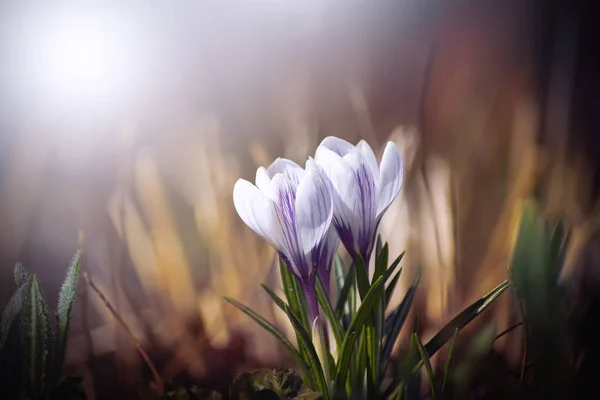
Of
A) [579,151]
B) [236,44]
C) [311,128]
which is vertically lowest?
[579,151]

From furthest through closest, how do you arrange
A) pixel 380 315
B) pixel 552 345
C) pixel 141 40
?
1. pixel 141 40
2. pixel 380 315
3. pixel 552 345

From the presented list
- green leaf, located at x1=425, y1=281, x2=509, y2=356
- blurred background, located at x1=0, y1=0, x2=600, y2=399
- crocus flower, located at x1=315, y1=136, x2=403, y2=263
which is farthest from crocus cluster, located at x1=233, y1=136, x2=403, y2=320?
blurred background, located at x1=0, y1=0, x2=600, y2=399

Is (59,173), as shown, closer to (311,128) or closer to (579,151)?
(311,128)

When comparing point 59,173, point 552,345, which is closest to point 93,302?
point 59,173

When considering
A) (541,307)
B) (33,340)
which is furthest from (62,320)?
(541,307)

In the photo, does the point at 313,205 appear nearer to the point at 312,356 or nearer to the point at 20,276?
the point at 312,356

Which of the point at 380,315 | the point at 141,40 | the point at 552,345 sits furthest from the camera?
the point at 141,40
